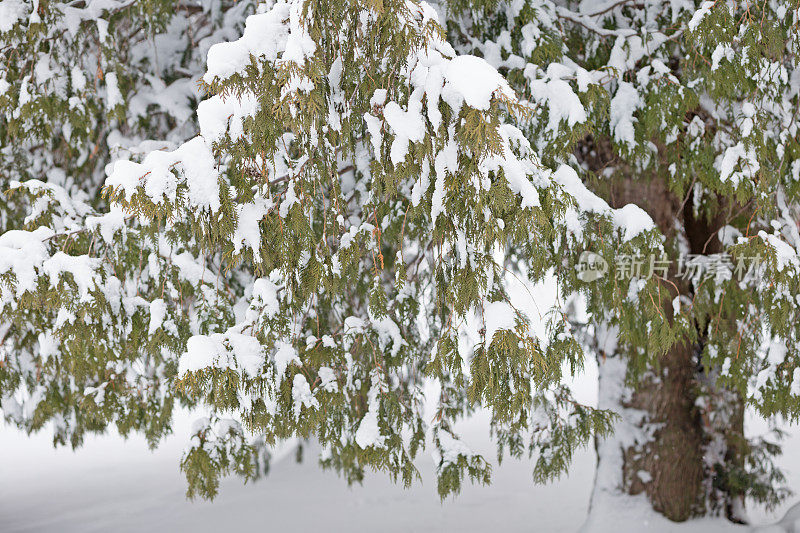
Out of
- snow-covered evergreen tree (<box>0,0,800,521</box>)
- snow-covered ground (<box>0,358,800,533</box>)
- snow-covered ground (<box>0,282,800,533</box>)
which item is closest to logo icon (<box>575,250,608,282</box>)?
snow-covered evergreen tree (<box>0,0,800,521</box>)

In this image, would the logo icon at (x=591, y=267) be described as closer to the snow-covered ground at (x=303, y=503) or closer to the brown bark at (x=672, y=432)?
the brown bark at (x=672, y=432)

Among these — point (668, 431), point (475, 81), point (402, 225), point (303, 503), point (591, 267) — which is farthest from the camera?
point (303, 503)

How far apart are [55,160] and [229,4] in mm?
1693

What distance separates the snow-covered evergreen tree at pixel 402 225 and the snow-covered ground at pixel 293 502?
98.7 inches

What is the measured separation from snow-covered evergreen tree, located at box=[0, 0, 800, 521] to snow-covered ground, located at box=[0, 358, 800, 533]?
2.51 m

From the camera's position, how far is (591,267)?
3.50 meters

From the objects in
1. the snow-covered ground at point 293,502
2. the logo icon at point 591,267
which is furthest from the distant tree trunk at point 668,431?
the logo icon at point 591,267

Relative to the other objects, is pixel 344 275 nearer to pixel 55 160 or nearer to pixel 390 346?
pixel 390 346

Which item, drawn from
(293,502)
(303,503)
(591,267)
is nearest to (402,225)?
(591,267)

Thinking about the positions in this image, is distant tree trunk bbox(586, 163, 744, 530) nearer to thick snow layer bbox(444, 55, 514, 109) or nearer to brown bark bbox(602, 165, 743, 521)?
brown bark bbox(602, 165, 743, 521)

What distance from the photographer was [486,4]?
3.84 meters

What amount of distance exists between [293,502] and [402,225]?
6.16 m

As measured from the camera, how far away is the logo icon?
3.47m

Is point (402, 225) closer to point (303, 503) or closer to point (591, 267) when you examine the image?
point (591, 267)
